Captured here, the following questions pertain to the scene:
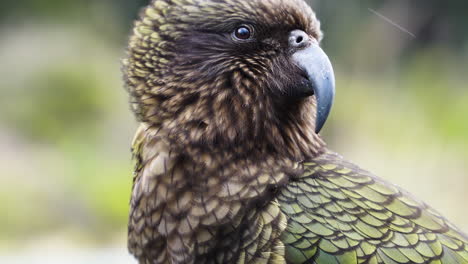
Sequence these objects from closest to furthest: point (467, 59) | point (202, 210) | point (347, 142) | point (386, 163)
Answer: point (202, 210)
point (386, 163)
point (347, 142)
point (467, 59)

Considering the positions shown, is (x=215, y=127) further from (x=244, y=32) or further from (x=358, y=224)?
(x=358, y=224)

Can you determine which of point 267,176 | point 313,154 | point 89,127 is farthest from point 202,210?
point 89,127

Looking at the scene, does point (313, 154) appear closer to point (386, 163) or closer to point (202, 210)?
point (202, 210)

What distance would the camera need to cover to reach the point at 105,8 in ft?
34.3

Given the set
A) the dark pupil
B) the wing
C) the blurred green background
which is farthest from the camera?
the blurred green background

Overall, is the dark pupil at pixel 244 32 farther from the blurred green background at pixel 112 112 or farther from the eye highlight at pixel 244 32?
the blurred green background at pixel 112 112

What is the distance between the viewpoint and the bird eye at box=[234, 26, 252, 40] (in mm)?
2324

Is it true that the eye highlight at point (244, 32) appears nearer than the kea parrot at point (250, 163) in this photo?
No

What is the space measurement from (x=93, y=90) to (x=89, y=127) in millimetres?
635

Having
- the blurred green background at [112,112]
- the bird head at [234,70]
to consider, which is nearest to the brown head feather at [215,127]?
the bird head at [234,70]

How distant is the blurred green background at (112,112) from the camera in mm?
6824

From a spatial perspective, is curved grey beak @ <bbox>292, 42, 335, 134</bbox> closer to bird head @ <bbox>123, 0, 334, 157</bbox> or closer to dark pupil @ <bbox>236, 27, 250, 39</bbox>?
bird head @ <bbox>123, 0, 334, 157</bbox>

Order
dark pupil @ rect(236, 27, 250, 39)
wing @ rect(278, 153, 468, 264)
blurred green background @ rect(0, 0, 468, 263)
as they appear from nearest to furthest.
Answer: wing @ rect(278, 153, 468, 264)
dark pupil @ rect(236, 27, 250, 39)
blurred green background @ rect(0, 0, 468, 263)

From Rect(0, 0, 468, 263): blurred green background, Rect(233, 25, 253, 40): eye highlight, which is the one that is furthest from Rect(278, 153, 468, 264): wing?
Rect(0, 0, 468, 263): blurred green background
